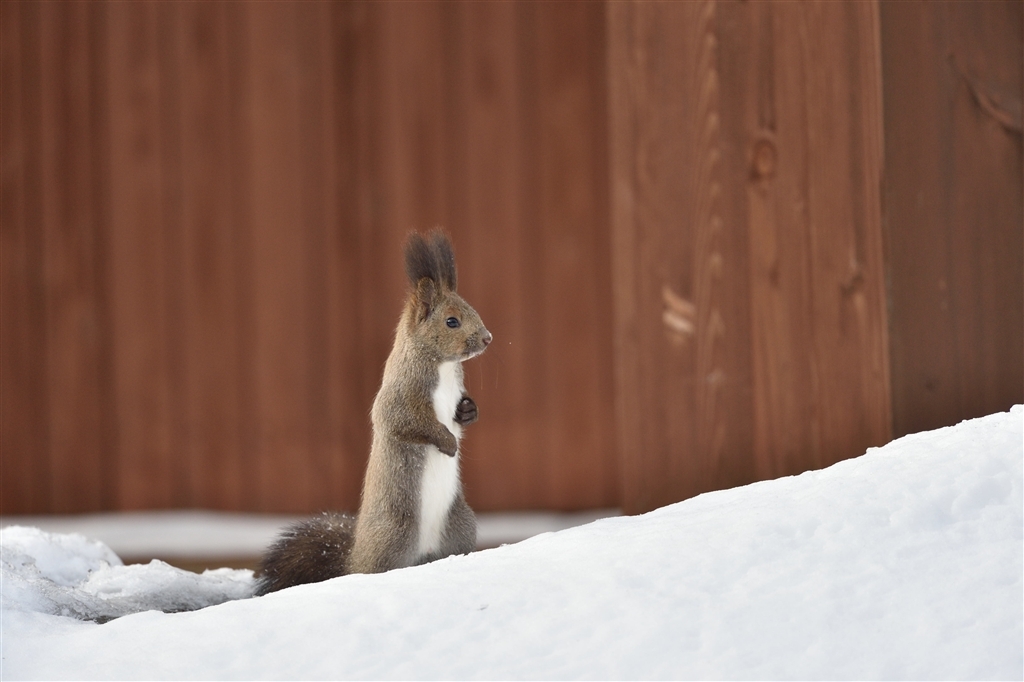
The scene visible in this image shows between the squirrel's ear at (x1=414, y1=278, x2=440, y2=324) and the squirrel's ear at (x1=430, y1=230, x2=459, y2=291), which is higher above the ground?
the squirrel's ear at (x1=430, y1=230, x2=459, y2=291)

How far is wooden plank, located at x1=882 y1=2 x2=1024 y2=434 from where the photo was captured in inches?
111

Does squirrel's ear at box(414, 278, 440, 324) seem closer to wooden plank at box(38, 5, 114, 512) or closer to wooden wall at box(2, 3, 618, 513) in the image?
wooden wall at box(2, 3, 618, 513)

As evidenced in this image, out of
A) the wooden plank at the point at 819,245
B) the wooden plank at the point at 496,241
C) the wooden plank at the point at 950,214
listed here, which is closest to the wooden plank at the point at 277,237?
the wooden plank at the point at 496,241

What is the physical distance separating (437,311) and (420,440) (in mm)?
321

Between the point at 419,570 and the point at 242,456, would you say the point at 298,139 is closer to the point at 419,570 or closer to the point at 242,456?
the point at 242,456

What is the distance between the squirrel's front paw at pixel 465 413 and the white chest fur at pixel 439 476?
0.04ft

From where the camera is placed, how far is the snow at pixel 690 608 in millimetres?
1338

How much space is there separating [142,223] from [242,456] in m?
1.02

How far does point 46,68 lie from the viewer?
3.84 m

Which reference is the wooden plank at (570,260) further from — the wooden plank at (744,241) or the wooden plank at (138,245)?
the wooden plank at (138,245)

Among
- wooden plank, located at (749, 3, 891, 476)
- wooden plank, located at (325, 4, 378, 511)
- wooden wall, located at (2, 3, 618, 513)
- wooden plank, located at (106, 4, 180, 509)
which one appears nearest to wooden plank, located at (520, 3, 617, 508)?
wooden wall, located at (2, 3, 618, 513)

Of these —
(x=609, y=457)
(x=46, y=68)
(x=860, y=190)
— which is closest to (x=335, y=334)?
(x=609, y=457)

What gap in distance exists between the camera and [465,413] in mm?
2389

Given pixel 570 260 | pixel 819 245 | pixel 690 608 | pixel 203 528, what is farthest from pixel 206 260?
pixel 690 608
